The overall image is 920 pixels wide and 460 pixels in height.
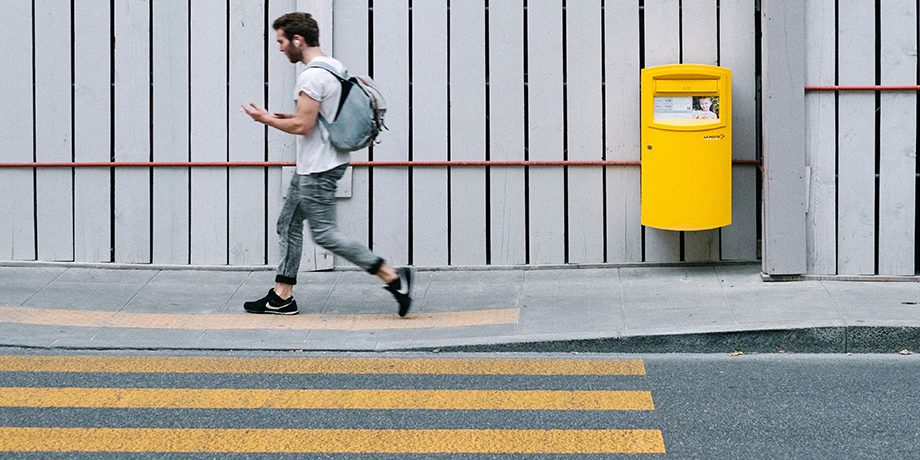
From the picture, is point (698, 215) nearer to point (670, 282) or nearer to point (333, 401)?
point (670, 282)

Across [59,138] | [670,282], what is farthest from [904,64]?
[59,138]

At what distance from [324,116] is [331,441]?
9.54ft

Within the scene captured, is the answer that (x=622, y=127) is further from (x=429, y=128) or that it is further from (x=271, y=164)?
(x=271, y=164)

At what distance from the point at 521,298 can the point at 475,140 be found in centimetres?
136

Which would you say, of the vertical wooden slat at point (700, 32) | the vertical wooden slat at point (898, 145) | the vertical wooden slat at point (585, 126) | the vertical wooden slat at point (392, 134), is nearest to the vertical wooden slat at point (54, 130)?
the vertical wooden slat at point (392, 134)

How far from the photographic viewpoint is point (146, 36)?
10023 millimetres

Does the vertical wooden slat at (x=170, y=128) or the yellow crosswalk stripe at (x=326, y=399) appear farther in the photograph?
the vertical wooden slat at (x=170, y=128)

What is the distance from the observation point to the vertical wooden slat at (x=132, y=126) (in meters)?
10.0

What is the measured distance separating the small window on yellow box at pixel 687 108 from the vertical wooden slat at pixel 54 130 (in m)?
4.27

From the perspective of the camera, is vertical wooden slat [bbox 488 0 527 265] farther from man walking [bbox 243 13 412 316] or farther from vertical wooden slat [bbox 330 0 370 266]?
man walking [bbox 243 13 412 316]

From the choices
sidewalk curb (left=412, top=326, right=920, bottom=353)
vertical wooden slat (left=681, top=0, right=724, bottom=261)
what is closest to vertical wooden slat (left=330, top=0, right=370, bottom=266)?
vertical wooden slat (left=681, top=0, right=724, bottom=261)

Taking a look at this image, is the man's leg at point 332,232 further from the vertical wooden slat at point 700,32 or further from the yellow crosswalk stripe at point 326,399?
the vertical wooden slat at point 700,32

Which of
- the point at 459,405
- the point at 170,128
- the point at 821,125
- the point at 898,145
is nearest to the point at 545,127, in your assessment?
the point at 821,125

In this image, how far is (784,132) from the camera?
9.14m
